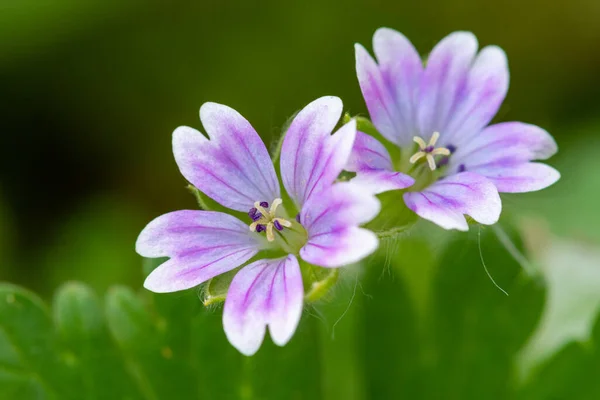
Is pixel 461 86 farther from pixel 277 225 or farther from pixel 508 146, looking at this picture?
pixel 277 225

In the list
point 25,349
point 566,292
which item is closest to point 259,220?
point 25,349

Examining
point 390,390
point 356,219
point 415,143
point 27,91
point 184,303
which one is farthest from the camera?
point 27,91

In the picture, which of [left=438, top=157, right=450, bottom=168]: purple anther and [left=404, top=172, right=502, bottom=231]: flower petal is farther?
[left=438, top=157, right=450, bottom=168]: purple anther

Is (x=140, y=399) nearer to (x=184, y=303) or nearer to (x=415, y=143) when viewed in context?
(x=184, y=303)

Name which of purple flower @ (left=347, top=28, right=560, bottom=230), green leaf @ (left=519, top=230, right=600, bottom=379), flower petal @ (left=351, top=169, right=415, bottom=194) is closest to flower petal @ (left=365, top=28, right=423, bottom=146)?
purple flower @ (left=347, top=28, right=560, bottom=230)

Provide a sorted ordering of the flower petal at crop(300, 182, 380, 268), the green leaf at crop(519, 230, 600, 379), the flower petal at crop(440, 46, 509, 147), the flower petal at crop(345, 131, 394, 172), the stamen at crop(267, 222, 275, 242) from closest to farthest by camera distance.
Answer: the flower petal at crop(300, 182, 380, 268) < the flower petal at crop(345, 131, 394, 172) < the stamen at crop(267, 222, 275, 242) < the flower petal at crop(440, 46, 509, 147) < the green leaf at crop(519, 230, 600, 379)

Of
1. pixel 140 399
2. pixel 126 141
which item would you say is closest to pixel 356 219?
pixel 140 399

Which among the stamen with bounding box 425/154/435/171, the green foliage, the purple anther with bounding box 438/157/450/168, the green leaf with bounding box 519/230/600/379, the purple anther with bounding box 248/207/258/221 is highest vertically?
the purple anther with bounding box 248/207/258/221

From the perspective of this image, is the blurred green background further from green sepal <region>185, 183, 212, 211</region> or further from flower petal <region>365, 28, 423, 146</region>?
green sepal <region>185, 183, 212, 211</region>
